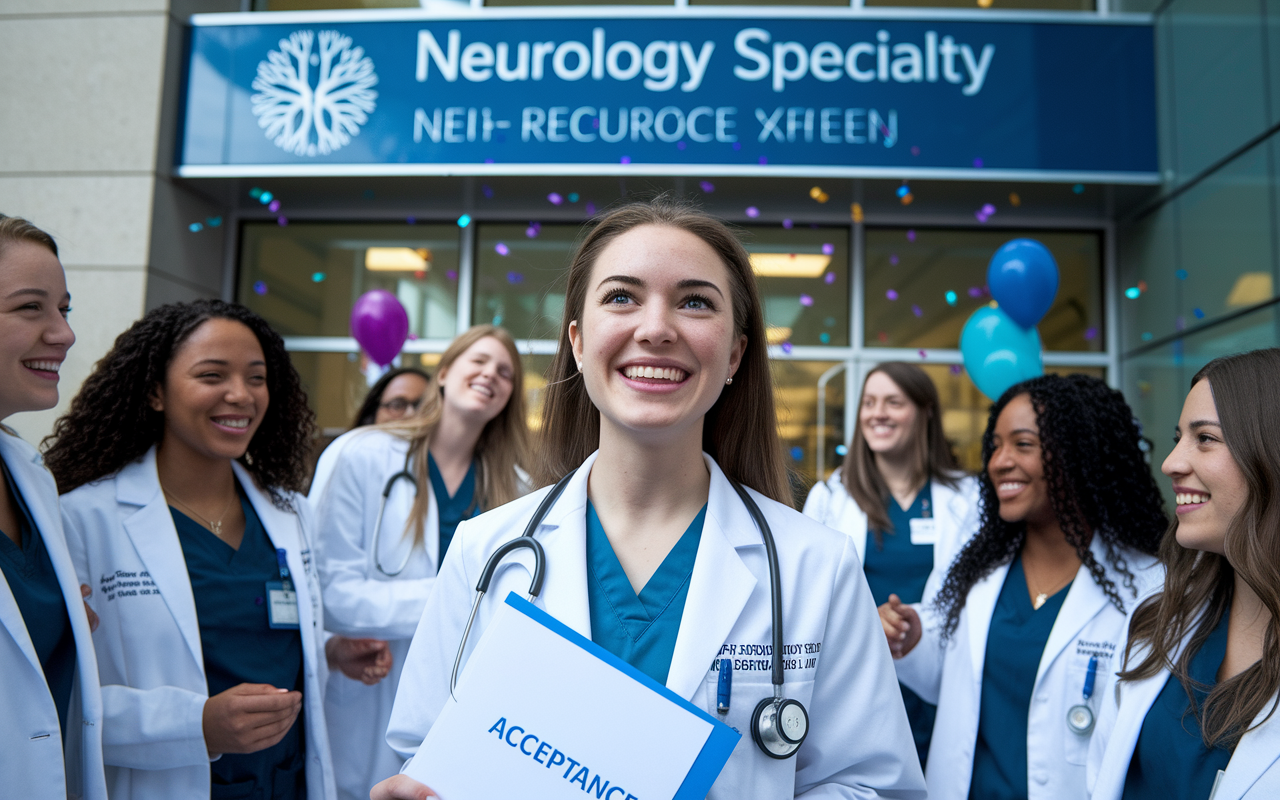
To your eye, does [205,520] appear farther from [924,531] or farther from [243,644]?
[924,531]

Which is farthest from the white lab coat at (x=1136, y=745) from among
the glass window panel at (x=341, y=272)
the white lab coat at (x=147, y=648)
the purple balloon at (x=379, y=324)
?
the glass window panel at (x=341, y=272)

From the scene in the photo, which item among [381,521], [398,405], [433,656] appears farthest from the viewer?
[398,405]

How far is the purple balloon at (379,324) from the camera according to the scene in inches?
198

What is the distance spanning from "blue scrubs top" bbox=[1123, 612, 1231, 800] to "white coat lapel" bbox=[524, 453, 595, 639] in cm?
119

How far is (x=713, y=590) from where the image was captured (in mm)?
1310

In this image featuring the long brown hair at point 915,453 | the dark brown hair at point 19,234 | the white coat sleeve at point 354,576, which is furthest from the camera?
the long brown hair at point 915,453

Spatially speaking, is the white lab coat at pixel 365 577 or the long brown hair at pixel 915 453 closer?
the white lab coat at pixel 365 577

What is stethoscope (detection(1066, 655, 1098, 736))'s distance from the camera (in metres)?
2.00

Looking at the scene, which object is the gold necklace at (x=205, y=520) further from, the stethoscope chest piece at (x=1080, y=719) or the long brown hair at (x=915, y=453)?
the long brown hair at (x=915, y=453)

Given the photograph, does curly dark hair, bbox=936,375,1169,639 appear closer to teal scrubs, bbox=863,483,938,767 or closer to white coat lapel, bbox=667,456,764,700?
teal scrubs, bbox=863,483,938,767

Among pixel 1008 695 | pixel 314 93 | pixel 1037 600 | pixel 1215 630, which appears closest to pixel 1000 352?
pixel 1037 600

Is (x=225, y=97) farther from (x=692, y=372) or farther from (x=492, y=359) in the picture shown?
(x=692, y=372)

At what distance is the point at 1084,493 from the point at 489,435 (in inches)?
82.7

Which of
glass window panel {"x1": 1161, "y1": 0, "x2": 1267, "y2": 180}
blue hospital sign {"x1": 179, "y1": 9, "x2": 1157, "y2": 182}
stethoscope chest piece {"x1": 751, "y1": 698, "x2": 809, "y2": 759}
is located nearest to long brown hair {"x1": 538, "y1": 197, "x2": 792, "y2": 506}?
stethoscope chest piece {"x1": 751, "y1": 698, "x2": 809, "y2": 759}
